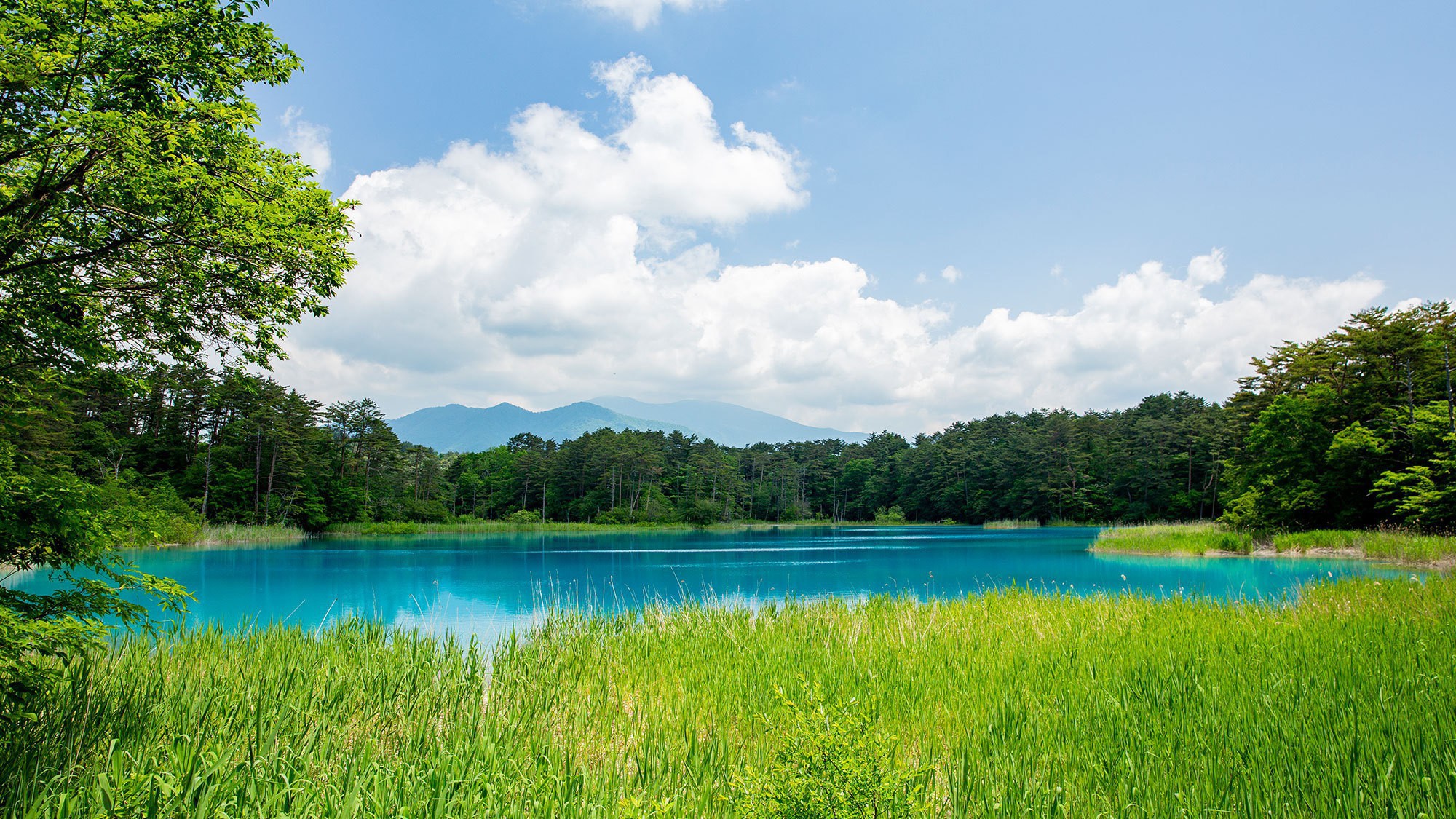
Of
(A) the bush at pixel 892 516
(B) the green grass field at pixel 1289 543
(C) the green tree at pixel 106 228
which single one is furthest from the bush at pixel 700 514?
(C) the green tree at pixel 106 228

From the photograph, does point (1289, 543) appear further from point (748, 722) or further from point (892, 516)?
point (892, 516)

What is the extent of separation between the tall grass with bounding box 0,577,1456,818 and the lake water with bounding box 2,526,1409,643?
7.90 feet

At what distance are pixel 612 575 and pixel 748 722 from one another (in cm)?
1751

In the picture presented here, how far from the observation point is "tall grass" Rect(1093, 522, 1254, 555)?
24.8 metres

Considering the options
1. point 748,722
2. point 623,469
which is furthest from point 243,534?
point 748,722

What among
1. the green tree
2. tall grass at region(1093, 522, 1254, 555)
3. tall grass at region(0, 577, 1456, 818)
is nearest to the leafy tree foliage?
tall grass at region(1093, 522, 1254, 555)

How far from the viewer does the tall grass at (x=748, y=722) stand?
3.00 metres

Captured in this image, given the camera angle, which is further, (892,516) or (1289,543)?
(892,516)

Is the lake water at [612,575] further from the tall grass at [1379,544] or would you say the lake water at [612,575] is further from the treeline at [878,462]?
the treeline at [878,462]

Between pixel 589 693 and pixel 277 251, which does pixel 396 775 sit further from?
pixel 277 251

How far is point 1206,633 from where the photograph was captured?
6.45m

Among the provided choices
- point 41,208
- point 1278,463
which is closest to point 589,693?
point 41,208

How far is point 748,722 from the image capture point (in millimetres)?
4582

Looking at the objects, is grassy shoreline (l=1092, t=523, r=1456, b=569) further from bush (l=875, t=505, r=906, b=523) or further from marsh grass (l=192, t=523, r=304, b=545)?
bush (l=875, t=505, r=906, b=523)
